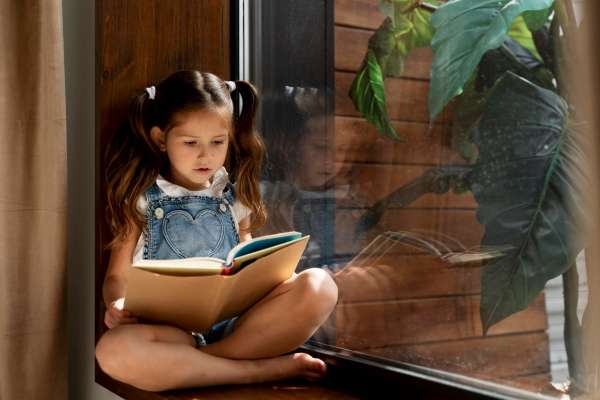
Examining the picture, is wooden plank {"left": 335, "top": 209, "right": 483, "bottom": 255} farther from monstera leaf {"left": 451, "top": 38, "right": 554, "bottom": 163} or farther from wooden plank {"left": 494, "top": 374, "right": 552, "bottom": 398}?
wooden plank {"left": 494, "top": 374, "right": 552, "bottom": 398}

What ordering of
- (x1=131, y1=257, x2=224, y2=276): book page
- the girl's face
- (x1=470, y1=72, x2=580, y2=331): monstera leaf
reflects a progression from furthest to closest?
the girl's face, (x1=131, y1=257, x2=224, y2=276): book page, (x1=470, y1=72, x2=580, y2=331): monstera leaf

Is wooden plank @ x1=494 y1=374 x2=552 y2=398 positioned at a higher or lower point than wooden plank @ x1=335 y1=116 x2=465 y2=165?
lower

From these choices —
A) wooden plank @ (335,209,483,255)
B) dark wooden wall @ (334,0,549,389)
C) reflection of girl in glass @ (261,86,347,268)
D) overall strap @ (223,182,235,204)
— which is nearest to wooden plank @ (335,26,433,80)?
dark wooden wall @ (334,0,549,389)

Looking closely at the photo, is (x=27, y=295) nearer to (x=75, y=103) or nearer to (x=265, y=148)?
(x=75, y=103)

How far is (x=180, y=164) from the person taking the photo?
4.77ft

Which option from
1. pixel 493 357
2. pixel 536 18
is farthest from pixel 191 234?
pixel 536 18

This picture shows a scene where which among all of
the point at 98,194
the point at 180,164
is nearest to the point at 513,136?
the point at 180,164

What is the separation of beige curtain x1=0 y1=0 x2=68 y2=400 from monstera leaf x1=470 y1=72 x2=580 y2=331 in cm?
98

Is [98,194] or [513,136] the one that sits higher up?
[513,136]

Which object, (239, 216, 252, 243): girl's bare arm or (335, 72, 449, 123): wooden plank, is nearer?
(335, 72, 449, 123): wooden plank

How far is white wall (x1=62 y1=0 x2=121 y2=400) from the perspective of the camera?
1.77m

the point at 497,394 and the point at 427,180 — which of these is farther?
the point at 427,180

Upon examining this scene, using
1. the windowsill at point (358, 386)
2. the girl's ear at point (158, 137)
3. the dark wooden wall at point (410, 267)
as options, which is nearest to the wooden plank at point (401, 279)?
the dark wooden wall at point (410, 267)

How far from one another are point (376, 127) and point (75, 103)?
0.86m
